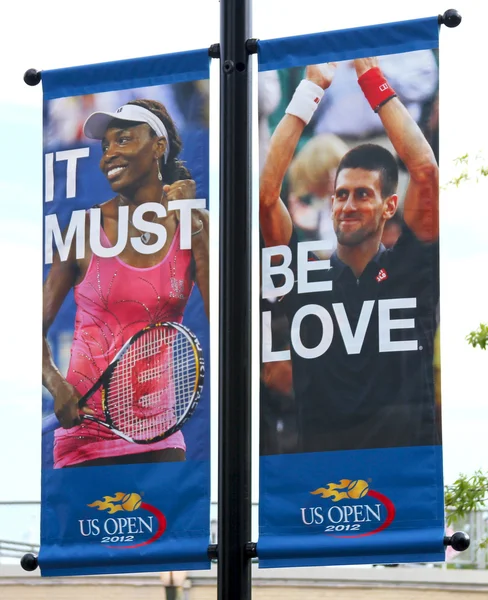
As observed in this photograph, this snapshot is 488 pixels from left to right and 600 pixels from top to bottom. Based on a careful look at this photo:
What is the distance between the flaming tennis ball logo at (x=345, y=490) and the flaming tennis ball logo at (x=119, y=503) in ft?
2.86

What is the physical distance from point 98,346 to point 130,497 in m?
0.75

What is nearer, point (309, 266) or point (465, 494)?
point (309, 266)

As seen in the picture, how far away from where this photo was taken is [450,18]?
4754mm

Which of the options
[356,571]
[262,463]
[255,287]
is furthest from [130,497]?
[356,571]

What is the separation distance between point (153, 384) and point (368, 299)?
3.60ft

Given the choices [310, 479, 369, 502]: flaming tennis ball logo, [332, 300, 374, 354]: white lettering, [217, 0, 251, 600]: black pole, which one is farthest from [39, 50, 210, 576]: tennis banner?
[332, 300, 374, 354]: white lettering

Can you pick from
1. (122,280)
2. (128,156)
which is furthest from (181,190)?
(122,280)

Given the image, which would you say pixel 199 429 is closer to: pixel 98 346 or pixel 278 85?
pixel 98 346

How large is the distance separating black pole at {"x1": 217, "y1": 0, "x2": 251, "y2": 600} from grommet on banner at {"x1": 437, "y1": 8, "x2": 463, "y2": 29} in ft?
2.95

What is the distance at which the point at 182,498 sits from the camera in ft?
15.9

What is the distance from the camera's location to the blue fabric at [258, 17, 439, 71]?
15.9 feet

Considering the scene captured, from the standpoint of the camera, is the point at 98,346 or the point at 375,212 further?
the point at 98,346

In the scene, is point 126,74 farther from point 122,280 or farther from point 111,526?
point 111,526

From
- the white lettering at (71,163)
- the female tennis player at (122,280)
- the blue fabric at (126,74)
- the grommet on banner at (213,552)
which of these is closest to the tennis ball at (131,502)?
the female tennis player at (122,280)
